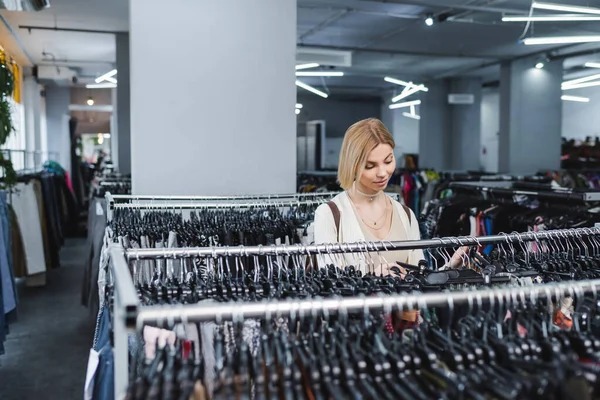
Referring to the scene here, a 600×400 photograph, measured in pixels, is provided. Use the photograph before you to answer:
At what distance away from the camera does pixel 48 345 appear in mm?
5406

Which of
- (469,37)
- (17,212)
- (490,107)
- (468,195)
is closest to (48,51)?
(17,212)

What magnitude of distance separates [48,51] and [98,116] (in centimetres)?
874

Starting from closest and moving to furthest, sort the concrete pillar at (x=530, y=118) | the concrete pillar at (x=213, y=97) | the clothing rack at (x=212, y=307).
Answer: the clothing rack at (x=212, y=307) < the concrete pillar at (x=213, y=97) < the concrete pillar at (x=530, y=118)

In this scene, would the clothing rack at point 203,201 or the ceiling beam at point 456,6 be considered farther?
the ceiling beam at point 456,6

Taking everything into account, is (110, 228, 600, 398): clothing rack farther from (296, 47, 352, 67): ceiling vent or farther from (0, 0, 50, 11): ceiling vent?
(296, 47, 352, 67): ceiling vent

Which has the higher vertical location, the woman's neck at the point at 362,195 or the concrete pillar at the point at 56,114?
the concrete pillar at the point at 56,114

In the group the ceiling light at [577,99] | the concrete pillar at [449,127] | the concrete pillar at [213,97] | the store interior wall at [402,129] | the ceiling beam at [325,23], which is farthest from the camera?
the store interior wall at [402,129]

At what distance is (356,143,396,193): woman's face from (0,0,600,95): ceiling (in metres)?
5.29

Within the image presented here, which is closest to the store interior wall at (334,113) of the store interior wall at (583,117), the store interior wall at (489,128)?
the store interior wall at (489,128)

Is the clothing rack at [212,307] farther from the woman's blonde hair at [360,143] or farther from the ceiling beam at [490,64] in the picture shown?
the ceiling beam at [490,64]

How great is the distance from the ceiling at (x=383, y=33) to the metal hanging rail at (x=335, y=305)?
21.6ft

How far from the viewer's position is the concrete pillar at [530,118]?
11922 millimetres

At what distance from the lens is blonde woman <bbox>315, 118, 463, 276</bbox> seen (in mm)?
2795

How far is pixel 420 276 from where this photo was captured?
2.16 meters
